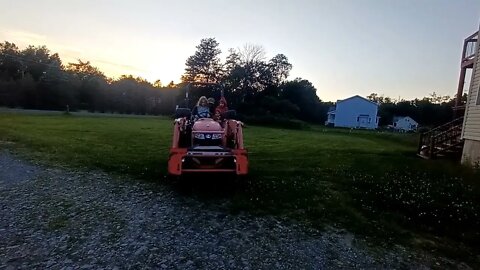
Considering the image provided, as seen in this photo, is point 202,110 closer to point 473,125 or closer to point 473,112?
point 473,125

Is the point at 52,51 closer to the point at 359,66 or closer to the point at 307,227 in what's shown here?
the point at 359,66

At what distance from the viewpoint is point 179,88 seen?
5244 centimetres

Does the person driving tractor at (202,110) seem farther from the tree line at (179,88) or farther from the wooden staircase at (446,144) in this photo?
the tree line at (179,88)

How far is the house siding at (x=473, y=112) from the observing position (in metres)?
10.3

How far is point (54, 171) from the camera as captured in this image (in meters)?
7.98

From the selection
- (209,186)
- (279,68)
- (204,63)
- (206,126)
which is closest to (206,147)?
(206,126)

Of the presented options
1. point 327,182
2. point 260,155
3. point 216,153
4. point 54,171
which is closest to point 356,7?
point 260,155

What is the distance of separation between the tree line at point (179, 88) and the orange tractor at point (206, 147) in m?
27.2

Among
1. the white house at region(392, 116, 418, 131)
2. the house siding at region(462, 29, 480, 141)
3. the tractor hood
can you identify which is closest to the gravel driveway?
the tractor hood

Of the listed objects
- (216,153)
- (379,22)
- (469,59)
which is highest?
(379,22)

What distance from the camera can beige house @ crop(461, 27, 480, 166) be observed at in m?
10.0

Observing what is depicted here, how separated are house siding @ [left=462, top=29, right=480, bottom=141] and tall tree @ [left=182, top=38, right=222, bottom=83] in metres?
50.4

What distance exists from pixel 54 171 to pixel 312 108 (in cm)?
6078

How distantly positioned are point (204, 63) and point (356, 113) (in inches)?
1168
